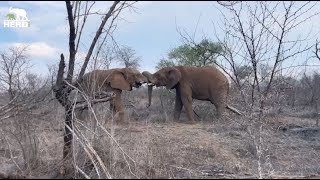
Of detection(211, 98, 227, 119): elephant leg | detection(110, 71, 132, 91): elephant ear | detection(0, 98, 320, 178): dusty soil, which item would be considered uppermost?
detection(110, 71, 132, 91): elephant ear

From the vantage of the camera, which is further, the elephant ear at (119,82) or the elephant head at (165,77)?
the elephant head at (165,77)

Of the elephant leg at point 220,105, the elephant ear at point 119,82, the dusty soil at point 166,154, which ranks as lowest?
the dusty soil at point 166,154

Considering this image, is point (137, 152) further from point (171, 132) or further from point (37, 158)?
point (171, 132)

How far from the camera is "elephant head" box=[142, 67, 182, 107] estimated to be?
16.9 metres

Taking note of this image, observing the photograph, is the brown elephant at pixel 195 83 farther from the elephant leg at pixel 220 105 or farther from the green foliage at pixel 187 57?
the green foliage at pixel 187 57

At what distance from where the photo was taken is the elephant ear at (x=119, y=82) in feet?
49.3

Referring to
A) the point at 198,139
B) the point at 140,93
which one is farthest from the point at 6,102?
the point at 140,93

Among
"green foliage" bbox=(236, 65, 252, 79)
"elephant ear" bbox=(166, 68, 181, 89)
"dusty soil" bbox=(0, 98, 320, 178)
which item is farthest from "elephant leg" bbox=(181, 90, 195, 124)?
"green foliage" bbox=(236, 65, 252, 79)

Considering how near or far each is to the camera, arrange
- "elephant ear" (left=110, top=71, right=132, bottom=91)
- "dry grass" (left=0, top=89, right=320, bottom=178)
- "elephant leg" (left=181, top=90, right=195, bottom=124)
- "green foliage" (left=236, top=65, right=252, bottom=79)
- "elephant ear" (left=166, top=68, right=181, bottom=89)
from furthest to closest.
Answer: "elephant ear" (left=166, top=68, right=181, bottom=89), "elephant leg" (left=181, top=90, right=195, bottom=124), "elephant ear" (left=110, top=71, right=132, bottom=91), "green foliage" (left=236, top=65, right=252, bottom=79), "dry grass" (left=0, top=89, right=320, bottom=178)

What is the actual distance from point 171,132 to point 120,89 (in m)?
3.21

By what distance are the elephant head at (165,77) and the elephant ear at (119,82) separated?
5.04ft

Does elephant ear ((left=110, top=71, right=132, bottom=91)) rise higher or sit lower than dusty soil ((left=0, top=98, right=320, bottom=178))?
higher

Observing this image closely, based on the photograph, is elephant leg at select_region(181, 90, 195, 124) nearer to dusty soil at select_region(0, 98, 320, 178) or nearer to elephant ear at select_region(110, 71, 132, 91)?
elephant ear at select_region(110, 71, 132, 91)

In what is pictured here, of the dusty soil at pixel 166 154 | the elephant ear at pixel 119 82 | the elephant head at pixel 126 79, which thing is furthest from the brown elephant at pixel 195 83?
the dusty soil at pixel 166 154
